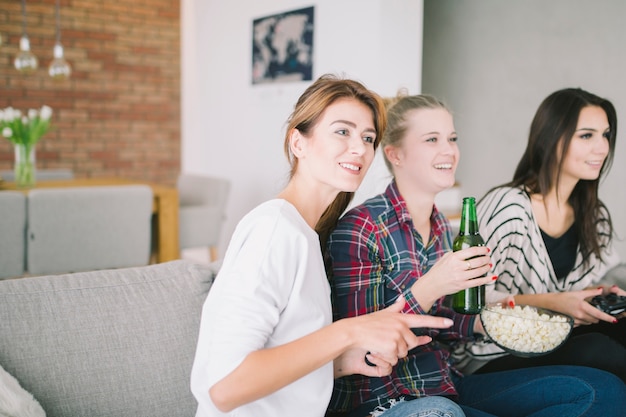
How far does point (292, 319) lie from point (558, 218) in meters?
1.28

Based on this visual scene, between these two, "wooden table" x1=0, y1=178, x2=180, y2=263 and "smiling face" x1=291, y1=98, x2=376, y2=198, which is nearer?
"smiling face" x1=291, y1=98, x2=376, y2=198

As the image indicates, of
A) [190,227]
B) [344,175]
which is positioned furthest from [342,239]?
[190,227]

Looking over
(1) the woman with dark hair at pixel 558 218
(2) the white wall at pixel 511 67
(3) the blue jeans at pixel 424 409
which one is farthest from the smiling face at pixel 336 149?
(2) the white wall at pixel 511 67

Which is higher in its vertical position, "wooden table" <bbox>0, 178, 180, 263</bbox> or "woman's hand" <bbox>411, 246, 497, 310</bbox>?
"woman's hand" <bbox>411, 246, 497, 310</bbox>

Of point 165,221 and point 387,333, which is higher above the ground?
point 387,333

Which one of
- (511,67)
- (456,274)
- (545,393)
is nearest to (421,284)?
(456,274)

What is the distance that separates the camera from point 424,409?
1.21 metres

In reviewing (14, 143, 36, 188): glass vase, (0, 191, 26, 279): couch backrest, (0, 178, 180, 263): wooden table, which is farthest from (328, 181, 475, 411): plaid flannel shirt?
(14, 143, 36, 188): glass vase

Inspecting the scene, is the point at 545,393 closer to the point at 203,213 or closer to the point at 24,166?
the point at 203,213

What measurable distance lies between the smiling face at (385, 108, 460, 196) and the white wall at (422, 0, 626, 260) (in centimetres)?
120

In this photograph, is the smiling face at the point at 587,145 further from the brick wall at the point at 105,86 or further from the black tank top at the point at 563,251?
the brick wall at the point at 105,86

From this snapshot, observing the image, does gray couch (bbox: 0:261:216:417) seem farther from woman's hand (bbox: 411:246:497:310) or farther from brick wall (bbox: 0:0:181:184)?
brick wall (bbox: 0:0:181:184)

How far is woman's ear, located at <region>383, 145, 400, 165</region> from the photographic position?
5.28ft

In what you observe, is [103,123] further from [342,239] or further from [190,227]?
[342,239]
